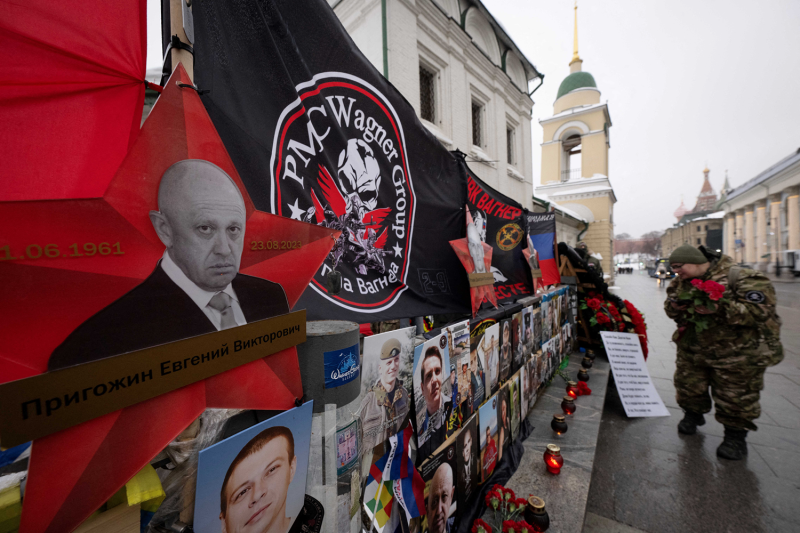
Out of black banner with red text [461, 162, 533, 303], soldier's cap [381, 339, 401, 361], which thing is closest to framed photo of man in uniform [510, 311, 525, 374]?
black banner with red text [461, 162, 533, 303]

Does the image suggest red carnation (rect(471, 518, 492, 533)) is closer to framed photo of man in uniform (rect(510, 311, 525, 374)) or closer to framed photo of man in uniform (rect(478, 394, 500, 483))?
framed photo of man in uniform (rect(478, 394, 500, 483))

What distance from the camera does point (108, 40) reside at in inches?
30.8

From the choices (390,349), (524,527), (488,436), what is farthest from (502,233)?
(524,527)

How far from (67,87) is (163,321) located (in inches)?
23.2

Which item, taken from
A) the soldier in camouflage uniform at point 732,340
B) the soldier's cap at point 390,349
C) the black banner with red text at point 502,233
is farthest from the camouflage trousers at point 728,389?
the soldier's cap at point 390,349

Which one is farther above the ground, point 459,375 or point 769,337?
point 459,375

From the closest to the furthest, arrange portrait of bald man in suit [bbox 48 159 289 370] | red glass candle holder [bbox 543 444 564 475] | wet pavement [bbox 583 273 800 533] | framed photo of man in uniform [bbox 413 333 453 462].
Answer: portrait of bald man in suit [bbox 48 159 289 370], framed photo of man in uniform [bbox 413 333 453 462], wet pavement [bbox 583 273 800 533], red glass candle holder [bbox 543 444 564 475]

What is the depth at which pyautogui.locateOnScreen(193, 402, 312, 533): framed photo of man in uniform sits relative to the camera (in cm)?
92

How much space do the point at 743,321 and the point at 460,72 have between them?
6955 millimetres

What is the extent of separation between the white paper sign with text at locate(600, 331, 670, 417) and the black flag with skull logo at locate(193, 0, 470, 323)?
3.94 m

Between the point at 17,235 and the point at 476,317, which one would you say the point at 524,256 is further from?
the point at 17,235

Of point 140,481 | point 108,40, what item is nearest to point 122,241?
point 108,40

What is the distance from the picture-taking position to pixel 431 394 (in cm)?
201

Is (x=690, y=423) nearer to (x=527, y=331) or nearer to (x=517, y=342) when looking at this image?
(x=527, y=331)
